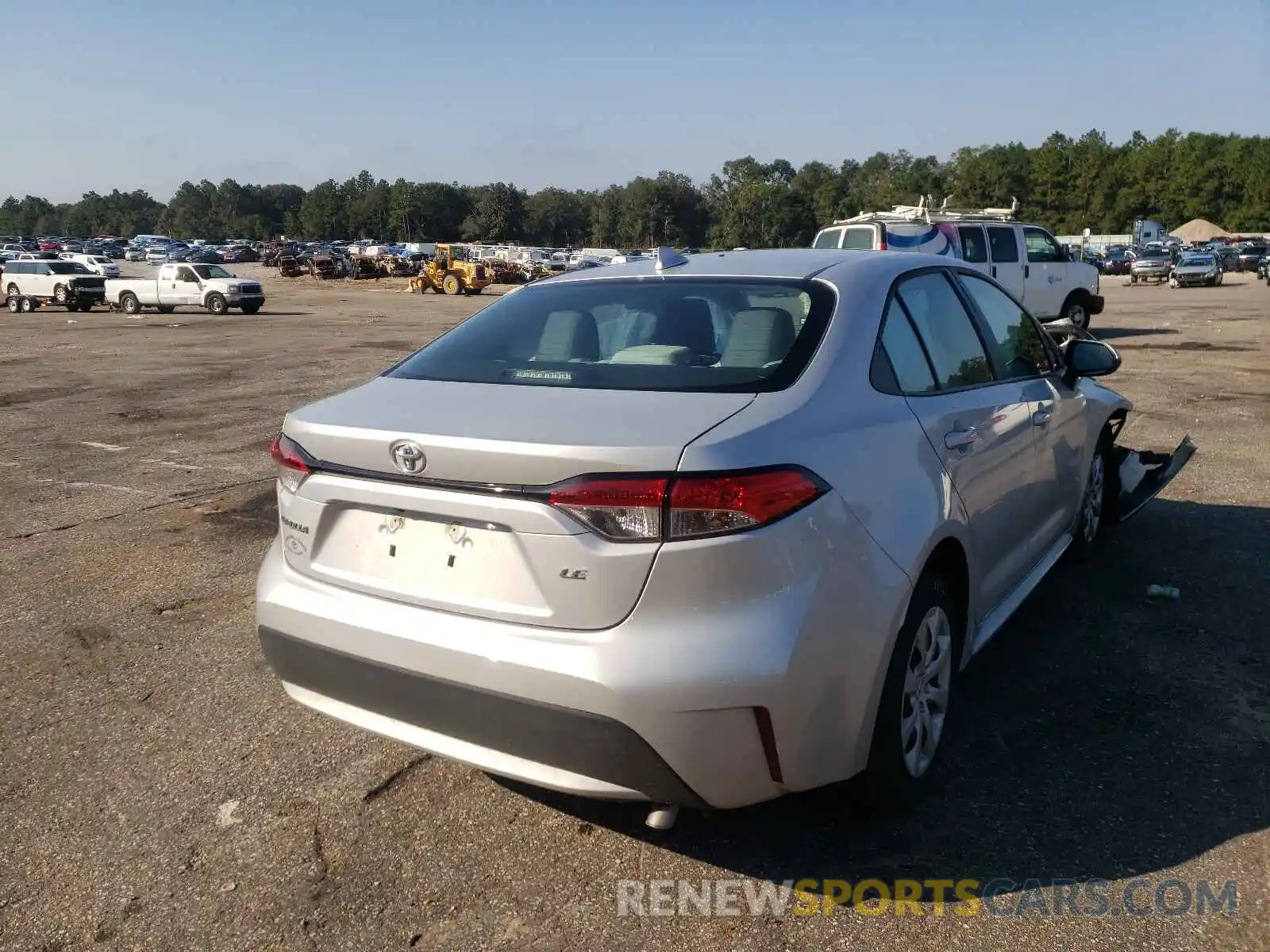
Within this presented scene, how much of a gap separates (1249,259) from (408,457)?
67.3 metres

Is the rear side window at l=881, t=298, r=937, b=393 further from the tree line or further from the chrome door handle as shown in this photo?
the tree line

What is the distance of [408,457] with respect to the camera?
103 inches

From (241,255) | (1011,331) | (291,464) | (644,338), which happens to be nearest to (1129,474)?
(1011,331)

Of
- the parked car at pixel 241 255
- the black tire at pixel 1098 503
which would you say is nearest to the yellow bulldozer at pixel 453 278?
the black tire at pixel 1098 503

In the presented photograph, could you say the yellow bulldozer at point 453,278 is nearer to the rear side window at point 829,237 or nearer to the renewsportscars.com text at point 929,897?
the rear side window at point 829,237

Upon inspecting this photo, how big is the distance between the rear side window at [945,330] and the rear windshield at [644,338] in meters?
0.48

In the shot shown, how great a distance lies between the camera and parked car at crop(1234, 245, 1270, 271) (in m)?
58.0

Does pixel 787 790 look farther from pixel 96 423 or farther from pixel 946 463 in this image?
pixel 96 423

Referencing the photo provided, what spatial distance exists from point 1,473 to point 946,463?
8085mm

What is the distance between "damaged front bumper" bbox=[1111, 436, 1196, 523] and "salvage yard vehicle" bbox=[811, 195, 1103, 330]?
343 inches

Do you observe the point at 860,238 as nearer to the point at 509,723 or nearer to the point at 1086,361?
the point at 1086,361

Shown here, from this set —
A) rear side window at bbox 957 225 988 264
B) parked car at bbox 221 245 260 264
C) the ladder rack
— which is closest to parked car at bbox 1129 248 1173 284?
the ladder rack

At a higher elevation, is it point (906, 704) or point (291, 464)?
point (291, 464)

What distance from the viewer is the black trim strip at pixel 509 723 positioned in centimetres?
244
